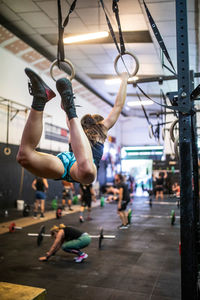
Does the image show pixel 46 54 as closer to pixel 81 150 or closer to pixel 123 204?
pixel 123 204

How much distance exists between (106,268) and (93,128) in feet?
7.25

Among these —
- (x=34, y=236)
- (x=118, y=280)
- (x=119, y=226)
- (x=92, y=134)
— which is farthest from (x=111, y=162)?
(x=92, y=134)

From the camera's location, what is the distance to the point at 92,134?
2.13m

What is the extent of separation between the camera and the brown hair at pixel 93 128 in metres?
2.12

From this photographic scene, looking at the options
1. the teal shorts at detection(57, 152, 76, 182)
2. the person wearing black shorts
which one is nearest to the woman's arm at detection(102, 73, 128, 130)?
the teal shorts at detection(57, 152, 76, 182)

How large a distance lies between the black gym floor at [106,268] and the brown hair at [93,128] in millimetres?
1686

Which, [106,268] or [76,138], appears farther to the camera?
[106,268]

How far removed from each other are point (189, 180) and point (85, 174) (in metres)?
0.69

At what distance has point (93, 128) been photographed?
2.16m

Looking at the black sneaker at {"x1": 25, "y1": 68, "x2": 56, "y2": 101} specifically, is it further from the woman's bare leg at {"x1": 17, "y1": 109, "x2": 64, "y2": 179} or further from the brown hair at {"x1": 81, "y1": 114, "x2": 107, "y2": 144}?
the brown hair at {"x1": 81, "y1": 114, "x2": 107, "y2": 144}

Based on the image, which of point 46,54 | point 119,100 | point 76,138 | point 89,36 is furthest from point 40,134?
point 46,54

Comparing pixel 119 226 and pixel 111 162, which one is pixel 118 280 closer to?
pixel 119 226

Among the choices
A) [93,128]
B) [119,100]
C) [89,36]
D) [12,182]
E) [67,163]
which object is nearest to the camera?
[67,163]

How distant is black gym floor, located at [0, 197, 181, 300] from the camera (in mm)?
2836
